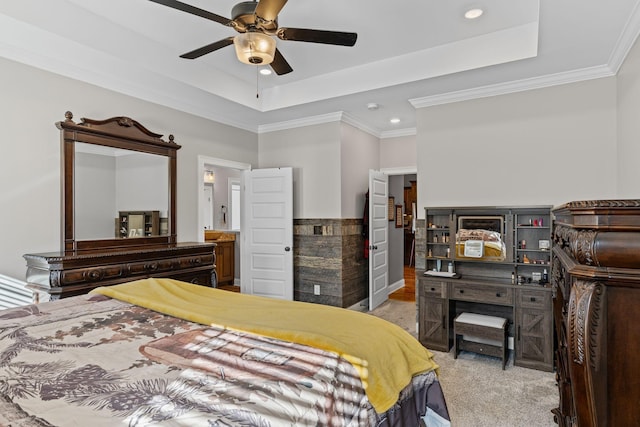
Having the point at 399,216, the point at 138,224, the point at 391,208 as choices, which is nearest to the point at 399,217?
the point at 399,216

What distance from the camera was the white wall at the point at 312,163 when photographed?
4824 mm

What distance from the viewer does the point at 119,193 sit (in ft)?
11.5

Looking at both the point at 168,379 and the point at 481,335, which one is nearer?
the point at 168,379

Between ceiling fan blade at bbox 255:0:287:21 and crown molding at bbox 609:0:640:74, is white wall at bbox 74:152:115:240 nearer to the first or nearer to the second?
ceiling fan blade at bbox 255:0:287:21

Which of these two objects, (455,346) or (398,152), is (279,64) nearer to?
(455,346)

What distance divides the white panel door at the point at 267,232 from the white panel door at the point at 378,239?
3.82ft

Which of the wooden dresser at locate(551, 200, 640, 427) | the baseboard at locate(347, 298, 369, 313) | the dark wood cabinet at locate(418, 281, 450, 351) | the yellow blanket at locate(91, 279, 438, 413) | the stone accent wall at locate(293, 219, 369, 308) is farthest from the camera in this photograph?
the baseboard at locate(347, 298, 369, 313)

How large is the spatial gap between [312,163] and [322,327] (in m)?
3.71

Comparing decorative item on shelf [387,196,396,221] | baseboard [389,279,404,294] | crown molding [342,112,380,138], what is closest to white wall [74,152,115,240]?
crown molding [342,112,380,138]

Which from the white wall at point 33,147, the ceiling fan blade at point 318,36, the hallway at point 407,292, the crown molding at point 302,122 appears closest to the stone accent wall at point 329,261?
the hallway at point 407,292

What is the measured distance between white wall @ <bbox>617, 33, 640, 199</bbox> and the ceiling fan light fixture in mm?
2678

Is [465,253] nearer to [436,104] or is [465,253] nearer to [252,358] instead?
[436,104]

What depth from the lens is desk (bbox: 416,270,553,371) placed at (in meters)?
3.18

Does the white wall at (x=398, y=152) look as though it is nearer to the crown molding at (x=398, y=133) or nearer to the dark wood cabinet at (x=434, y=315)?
the crown molding at (x=398, y=133)
